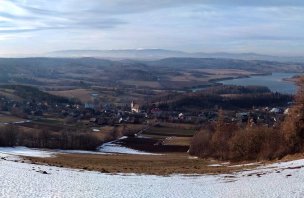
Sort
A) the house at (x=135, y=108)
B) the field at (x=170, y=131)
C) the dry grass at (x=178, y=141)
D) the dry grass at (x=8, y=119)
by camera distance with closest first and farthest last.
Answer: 1. the dry grass at (x=178, y=141)
2. the field at (x=170, y=131)
3. the dry grass at (x=8, y=119)
4. the house at (x=135, y=108)

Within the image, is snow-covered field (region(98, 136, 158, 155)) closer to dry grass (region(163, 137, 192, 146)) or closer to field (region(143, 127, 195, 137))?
dry grass (region(163, 137, 192, 146))

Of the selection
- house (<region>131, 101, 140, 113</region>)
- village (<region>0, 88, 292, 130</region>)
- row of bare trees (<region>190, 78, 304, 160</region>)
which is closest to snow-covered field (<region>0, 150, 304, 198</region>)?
row of bare trees (<region>190, 78, 304, 160</region>)

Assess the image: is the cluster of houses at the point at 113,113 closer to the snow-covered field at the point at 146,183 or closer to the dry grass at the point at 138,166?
the dry grass at the point at 138,166

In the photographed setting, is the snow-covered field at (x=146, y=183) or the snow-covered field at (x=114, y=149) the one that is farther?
the snow-covered field at (x=114, y=149)

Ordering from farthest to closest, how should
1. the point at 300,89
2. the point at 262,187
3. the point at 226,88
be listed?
the point at 226,88, the point at 300,89, the point at 262,187

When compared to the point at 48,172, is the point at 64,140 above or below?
below

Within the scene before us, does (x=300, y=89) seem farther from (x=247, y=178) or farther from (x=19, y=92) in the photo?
(x=19, y=92)

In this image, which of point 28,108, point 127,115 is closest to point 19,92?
point 28,108

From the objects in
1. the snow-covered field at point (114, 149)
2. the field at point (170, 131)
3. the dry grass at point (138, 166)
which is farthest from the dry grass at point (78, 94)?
the dry grass at point (138, 166)
